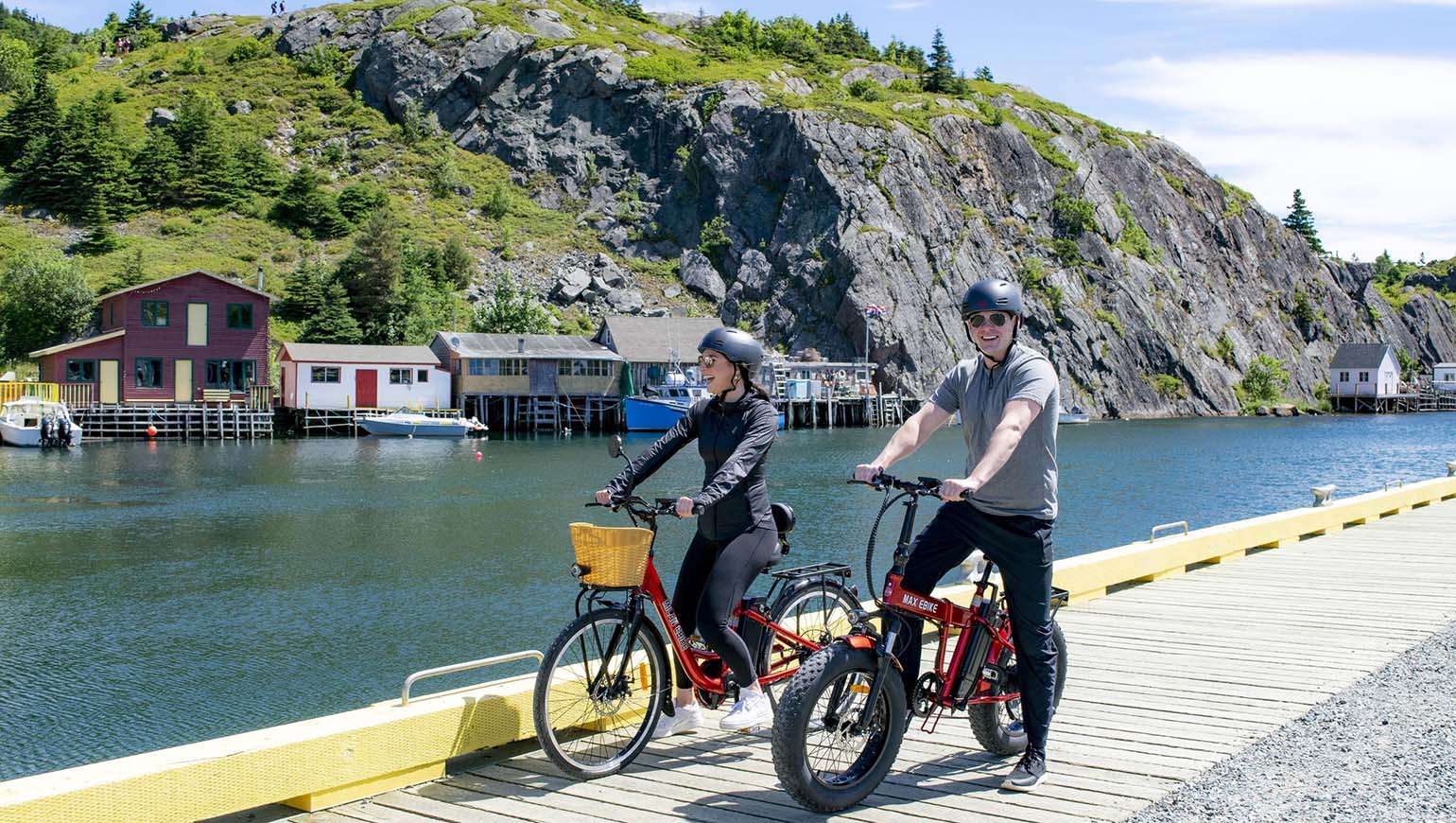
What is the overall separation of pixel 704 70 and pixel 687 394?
188 ft

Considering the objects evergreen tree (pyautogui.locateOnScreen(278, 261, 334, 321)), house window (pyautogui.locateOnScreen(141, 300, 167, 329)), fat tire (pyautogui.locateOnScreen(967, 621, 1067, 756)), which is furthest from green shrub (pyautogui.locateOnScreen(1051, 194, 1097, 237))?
fat tire (pyautogui.locateOnScreen(967, 621, 1067, 756))

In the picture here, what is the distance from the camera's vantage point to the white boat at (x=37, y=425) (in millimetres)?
61719

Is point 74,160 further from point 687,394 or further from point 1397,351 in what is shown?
point 1397,351

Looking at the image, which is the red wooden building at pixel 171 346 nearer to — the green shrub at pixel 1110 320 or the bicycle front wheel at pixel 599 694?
the bicycle front wheel at pixel 599 694

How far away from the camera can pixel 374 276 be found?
8862 centimetres

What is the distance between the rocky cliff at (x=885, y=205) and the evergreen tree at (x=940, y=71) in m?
4.59

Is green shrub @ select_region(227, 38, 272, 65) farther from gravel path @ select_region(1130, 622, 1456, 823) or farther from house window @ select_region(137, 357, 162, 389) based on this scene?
gravel path @ select_region(1130, 622, 1456, 823)

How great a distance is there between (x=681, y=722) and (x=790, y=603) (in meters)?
0.93

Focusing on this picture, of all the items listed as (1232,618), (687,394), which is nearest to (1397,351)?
(687,394)

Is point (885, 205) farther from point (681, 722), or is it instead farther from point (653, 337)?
point (681, 722)

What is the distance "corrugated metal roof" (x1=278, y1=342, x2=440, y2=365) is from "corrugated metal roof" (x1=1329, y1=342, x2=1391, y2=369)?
340ft

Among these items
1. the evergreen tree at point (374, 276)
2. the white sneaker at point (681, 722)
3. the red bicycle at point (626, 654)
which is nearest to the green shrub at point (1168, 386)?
the evergreen tree at point (374, 276)

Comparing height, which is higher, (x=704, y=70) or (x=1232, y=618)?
(x=704, y=70)

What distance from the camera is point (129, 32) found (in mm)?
159125
